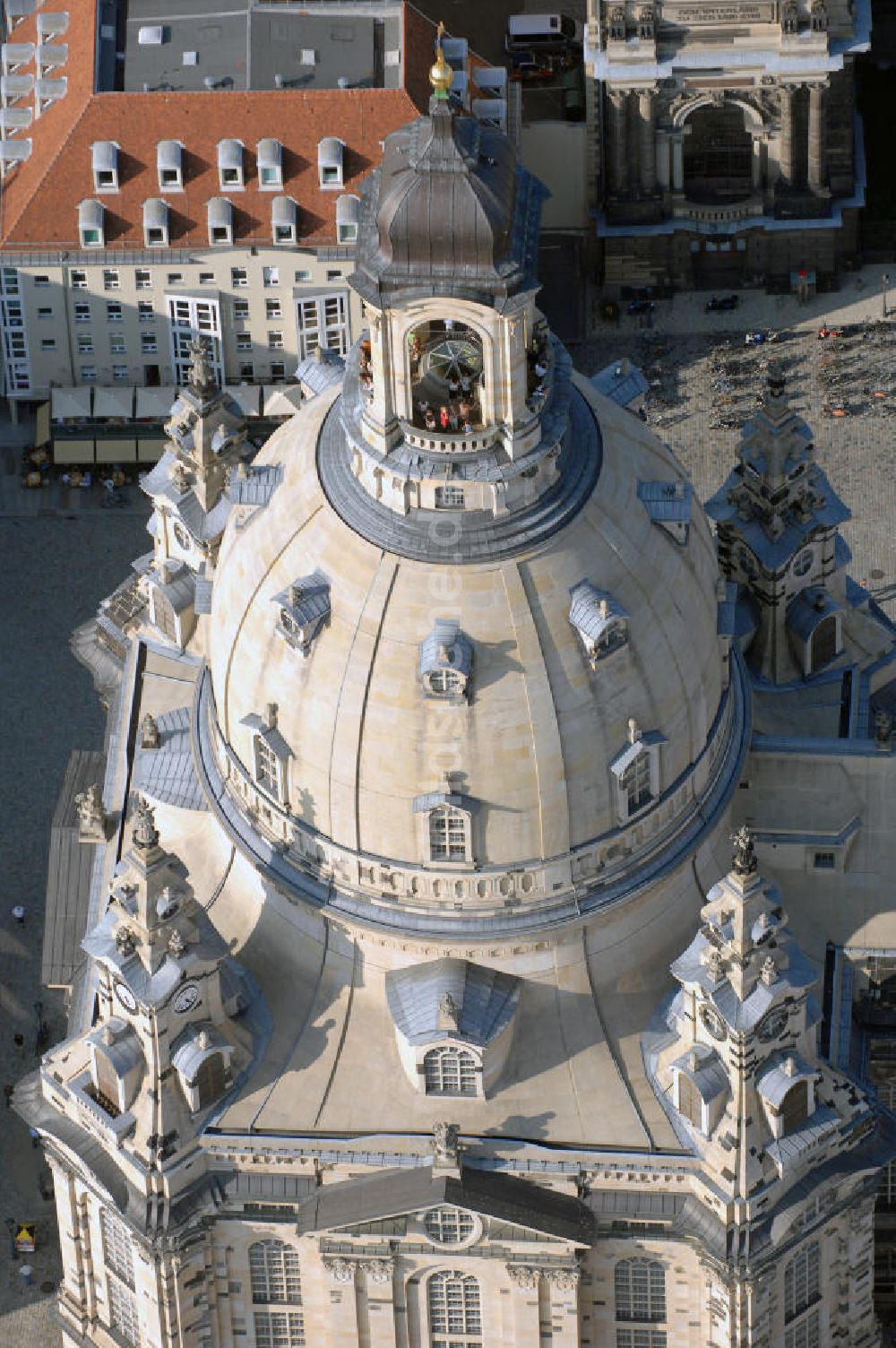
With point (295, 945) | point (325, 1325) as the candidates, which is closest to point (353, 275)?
point (295, 945)

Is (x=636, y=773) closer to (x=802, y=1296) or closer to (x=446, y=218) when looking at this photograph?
(x=446, y=218)

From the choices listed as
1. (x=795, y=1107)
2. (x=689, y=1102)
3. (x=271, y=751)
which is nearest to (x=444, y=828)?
(x=271, y=751)

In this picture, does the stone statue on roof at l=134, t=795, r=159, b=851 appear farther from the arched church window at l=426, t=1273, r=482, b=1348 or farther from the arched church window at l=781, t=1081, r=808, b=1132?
the arched church window at l=781, t=1081, r=808, b=1132

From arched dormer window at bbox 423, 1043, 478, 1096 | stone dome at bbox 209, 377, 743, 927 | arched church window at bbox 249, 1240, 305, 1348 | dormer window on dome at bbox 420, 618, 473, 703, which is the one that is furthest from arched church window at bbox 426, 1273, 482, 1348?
dormer window on dome at bbox 420, 618, 473, 703

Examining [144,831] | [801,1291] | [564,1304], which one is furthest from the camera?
[801,1291]

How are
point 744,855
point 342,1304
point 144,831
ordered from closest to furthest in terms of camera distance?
point 744,855
point 144,831
point 342,1304

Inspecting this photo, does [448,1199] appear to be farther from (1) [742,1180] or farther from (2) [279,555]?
(2) [279,555]
